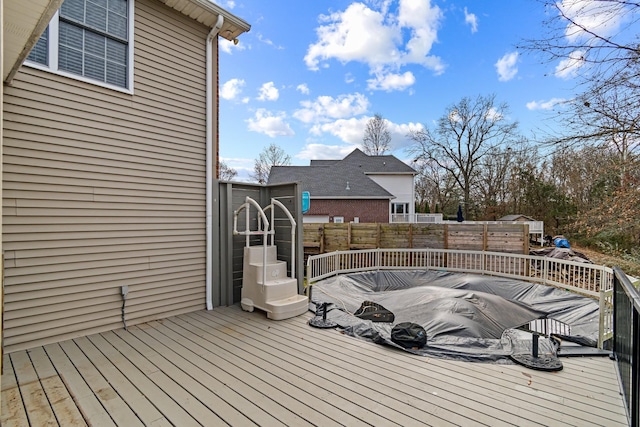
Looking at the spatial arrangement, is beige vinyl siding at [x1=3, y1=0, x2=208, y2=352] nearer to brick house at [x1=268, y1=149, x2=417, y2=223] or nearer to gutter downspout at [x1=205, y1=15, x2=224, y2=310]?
gutter downspout at [x1=205, y1=15, x2=224, y2=310]

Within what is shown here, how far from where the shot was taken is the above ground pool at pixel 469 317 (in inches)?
137

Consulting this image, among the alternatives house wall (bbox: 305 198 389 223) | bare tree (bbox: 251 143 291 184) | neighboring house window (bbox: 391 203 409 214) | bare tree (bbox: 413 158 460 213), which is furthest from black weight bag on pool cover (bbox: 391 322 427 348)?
bare tree (bbox: 251 143 291 184)

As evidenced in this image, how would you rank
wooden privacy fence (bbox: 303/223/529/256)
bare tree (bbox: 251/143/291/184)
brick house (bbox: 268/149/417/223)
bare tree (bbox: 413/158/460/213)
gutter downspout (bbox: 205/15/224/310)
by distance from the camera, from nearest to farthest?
gutter downspout (bbox: 205/15/224/310) → wooden privacy fence (bbox: 303/223/529/256) → brick house (bbox: 268/149/417/223) → bare tree (bbox: 413/158/460/213) → bare tree (bbox: 251/143/291/184)

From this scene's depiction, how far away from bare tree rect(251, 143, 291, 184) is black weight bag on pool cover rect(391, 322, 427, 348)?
27.6 m

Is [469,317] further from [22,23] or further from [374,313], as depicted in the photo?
[22,23]

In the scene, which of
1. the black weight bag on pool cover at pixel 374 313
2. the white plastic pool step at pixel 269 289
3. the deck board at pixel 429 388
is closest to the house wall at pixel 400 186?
the black weight bag on pool cover at pixel 374 313

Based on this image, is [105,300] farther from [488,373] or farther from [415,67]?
[415,67]

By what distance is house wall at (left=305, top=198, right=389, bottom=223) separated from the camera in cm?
1767

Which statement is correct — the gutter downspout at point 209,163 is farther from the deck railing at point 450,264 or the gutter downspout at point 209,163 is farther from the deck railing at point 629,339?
the deck railing at point 629,339

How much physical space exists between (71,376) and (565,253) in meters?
12.9

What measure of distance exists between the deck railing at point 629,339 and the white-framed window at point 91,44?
223 inches

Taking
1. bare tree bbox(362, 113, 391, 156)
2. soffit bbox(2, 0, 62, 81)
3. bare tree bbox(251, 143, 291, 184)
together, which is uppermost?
bare tree bbox(362, 113, 391, 156)

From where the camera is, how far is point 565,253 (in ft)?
32.9

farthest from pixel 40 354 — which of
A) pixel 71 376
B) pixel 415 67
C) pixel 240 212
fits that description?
pixel 415 67
